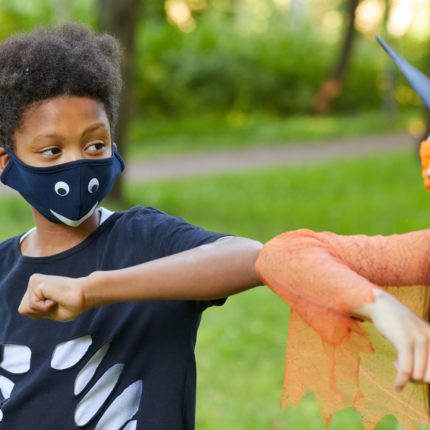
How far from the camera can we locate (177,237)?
2.50 meters

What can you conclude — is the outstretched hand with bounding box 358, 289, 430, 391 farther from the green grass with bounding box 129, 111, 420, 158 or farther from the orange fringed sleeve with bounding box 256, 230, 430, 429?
the green grass with bounding box 129, 111, 420, 158

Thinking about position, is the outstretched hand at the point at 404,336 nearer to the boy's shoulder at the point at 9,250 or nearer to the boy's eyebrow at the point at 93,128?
the boy's eyebrow at the point at 93,128

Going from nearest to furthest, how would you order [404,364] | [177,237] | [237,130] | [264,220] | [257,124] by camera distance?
[404,364], [177,237], [264,220], [237,130], [257,124]

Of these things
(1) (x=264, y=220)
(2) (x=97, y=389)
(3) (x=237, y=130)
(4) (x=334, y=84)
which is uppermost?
(4) (x=334, y=84)

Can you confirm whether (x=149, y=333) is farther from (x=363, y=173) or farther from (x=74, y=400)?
(x=363, y=173)

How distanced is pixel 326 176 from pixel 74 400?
11.6m

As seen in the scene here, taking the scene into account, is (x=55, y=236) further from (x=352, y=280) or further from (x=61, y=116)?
(x=352, y=280)

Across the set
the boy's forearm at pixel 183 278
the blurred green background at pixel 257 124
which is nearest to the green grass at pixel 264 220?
the blurred green background at pixel 257 124

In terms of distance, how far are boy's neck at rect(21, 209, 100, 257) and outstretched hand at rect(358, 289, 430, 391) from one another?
1.02 metres

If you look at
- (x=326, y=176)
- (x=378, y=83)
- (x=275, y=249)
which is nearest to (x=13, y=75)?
(x=275, y=249)

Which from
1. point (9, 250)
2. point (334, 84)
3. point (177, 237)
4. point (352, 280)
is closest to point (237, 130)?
point (334, 84)

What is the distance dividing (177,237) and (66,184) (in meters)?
0.31

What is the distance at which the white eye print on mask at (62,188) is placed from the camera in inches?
101

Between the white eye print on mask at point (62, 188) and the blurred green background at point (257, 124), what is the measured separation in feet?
6.32
